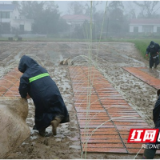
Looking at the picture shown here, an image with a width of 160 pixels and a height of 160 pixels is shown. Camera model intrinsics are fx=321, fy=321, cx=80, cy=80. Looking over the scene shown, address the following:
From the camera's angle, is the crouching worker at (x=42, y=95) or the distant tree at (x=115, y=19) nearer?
the crouching worker at (x=42, y=95)

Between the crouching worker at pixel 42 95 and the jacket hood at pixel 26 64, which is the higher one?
the jacket hood at pixel 26 64

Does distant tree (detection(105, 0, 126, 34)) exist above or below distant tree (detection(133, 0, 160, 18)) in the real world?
below

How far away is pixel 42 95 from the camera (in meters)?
4.54

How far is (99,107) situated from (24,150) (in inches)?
94.5

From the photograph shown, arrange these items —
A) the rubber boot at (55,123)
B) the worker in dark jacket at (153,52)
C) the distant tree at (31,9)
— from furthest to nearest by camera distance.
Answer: the distant tree at (31,9) < the worker in dark jacket at (153,52) < the rubber boot at (55,123)

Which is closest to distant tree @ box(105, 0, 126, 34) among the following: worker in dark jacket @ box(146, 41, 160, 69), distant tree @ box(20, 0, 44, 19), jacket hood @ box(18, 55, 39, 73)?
distant tree @ box(20, 0, 44, 19)

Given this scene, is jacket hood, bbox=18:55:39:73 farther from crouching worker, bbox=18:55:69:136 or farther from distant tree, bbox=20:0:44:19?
distant tree, bbox=20:0:44:19

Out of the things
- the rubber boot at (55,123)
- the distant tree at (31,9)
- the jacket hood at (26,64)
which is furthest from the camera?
the distant tree at (31,9)

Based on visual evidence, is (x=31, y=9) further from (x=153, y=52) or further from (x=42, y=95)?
(x=42, y=95)

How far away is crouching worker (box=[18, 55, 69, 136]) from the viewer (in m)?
4.54

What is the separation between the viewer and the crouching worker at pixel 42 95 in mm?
4535

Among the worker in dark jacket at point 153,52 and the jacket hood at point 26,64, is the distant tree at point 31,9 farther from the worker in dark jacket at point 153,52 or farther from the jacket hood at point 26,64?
the jacket hood at point 26,64

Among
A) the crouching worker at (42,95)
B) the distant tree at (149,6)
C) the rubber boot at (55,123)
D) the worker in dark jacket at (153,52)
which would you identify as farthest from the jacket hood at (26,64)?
the distant tree at (149,6)

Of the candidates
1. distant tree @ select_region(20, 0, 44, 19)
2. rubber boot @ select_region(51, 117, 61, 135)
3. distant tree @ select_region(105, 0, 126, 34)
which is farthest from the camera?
distant tree @ select_region(20, 0, 44, 19)
